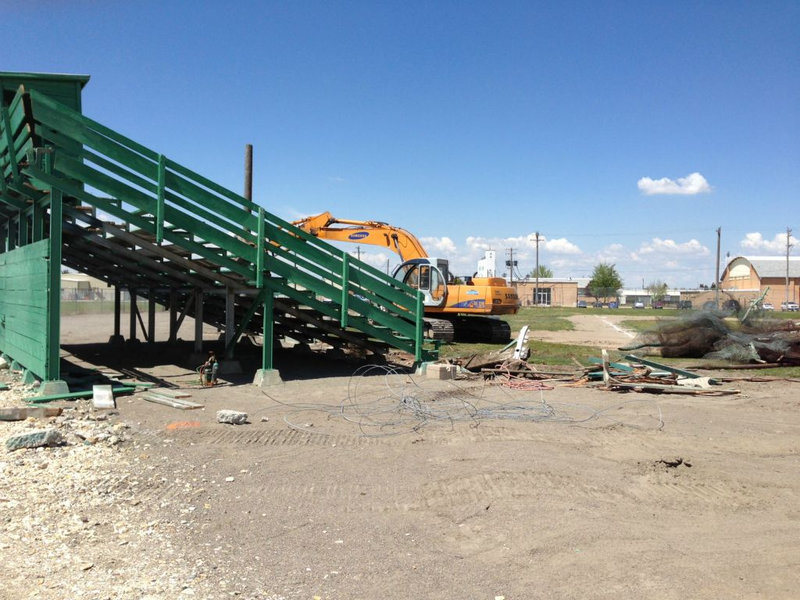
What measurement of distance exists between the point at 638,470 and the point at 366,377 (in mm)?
7328

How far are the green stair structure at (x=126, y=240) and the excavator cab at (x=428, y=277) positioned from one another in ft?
21.3

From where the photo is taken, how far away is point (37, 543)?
455 cm

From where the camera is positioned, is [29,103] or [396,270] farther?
[396,270]

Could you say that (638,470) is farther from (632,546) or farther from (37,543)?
(37,543)

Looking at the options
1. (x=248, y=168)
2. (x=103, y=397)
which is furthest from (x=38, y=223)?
(x=248, y=168)

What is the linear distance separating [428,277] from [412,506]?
51.0 ft

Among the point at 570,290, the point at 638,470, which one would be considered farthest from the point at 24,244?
the point at 570,290

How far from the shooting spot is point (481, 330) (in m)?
22.0

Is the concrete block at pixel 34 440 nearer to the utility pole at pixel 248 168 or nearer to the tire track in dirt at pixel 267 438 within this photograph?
the tire track in dirt at pixel 267 438

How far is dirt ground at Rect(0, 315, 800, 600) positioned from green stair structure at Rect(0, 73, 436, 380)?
287 cm

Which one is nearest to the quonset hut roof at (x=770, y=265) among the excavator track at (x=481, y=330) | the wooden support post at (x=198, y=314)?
the excavator track at (x=481, y=330)

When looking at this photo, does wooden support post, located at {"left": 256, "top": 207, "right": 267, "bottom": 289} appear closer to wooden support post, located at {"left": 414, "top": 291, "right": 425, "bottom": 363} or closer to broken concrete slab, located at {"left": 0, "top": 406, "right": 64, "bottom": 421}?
wooden support post, located at {"left": 414, "top": 291, "right": 425, "bottom": 363}

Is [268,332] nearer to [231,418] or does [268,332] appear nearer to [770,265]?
[231,418]

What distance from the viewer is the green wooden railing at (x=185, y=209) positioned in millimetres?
9656
